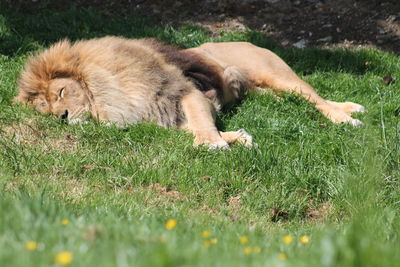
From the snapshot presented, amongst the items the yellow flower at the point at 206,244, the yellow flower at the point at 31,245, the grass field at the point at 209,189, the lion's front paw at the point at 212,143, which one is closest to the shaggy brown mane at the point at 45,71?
the grass field at the point at 209,189

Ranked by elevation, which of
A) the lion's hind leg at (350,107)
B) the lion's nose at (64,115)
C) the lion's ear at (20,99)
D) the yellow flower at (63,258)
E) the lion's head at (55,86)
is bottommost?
the lion's hind leg at (350,107)

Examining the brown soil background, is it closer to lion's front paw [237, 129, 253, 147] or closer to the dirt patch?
lion's front paw [237, 129, 253, 147]

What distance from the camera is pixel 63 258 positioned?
1.66m

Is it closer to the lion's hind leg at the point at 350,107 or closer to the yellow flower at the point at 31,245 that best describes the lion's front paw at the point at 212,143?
the lion's hind leg at the point at 350,107

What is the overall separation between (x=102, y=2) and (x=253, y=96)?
13.8 ft

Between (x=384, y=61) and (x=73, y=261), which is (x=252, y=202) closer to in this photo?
(x=73, y=261)

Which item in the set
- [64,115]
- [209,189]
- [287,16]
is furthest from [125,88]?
[287,16]

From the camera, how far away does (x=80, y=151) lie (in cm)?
461

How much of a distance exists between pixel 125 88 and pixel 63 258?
3724mm

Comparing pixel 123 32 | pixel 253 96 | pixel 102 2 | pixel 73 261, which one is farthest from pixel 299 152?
pixel 102 2

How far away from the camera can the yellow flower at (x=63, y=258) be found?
164 cm

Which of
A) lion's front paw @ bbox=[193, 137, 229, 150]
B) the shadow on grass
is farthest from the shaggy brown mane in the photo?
the shadow on grass

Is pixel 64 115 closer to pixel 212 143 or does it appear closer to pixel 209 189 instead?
pixel 212 143

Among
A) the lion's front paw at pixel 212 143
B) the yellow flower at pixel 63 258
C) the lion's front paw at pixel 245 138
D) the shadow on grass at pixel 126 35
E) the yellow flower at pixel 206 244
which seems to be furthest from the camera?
the shadow on grass at pixel 126 35
